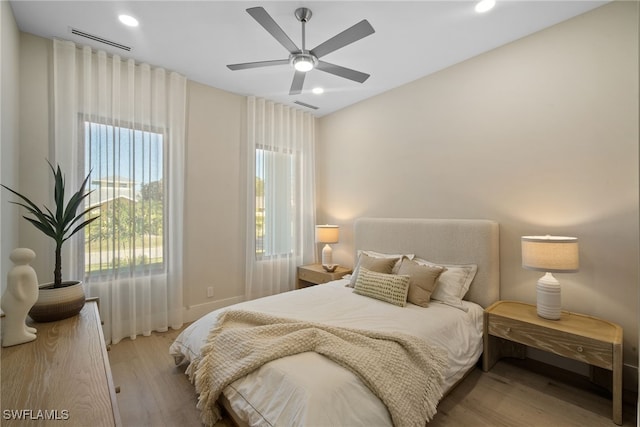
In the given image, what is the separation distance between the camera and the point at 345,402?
1.25 m

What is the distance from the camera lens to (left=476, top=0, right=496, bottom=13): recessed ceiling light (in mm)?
2035

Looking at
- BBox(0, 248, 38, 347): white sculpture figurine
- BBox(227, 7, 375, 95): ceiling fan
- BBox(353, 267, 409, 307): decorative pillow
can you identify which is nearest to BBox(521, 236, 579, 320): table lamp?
BBox(353, 267, 409, 307): decorative pillow

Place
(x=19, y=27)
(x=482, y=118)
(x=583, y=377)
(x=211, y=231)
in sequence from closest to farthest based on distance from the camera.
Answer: (x=583, y=377) < (x=19, y=27) < (x=482, y=118) < (x=211, y=231)

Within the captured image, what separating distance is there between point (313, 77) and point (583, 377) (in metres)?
3.73

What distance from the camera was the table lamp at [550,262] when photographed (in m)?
1.94

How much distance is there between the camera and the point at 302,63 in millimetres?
2070

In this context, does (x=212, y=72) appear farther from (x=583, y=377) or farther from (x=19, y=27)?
(x=583, y=377)

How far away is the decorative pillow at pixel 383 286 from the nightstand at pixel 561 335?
69cm

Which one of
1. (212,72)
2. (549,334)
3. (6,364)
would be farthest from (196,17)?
(549,334)

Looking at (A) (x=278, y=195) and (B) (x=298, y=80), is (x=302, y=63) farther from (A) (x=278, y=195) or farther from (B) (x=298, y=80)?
(A) (x=278, y=195)

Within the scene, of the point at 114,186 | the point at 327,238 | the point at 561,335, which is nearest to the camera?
the point at 561,335

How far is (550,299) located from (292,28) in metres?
2.99

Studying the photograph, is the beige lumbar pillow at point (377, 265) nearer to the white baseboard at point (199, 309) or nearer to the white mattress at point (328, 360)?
the white mattress at point (328, 360)

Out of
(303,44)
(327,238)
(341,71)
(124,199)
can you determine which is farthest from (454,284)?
(124,199)
